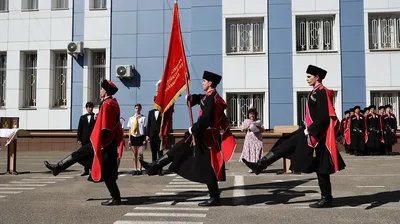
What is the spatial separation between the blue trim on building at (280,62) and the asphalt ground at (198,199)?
623cm

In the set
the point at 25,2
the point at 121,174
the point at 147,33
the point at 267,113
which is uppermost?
the point at 25,2

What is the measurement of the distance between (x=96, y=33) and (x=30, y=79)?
13.0 ft

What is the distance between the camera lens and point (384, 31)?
17109 mm

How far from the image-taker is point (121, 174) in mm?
10727

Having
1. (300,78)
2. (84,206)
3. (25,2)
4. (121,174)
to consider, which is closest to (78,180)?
(121,174)

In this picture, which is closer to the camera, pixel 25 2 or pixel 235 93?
pixel 235 93

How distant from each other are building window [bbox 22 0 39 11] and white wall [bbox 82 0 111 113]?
2.76m

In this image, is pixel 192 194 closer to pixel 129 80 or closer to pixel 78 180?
pixel 78 180

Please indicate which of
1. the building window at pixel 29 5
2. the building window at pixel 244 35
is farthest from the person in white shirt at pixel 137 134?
the building window at pixel 29 5

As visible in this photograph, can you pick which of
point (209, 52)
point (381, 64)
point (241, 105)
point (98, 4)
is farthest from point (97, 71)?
point (381, 64)

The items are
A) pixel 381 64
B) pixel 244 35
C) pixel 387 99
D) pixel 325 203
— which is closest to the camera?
pixel 325 203

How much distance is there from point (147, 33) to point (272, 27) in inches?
212

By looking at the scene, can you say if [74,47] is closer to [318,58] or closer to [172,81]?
[318,58]

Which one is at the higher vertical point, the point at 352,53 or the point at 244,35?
the point at 244,35
